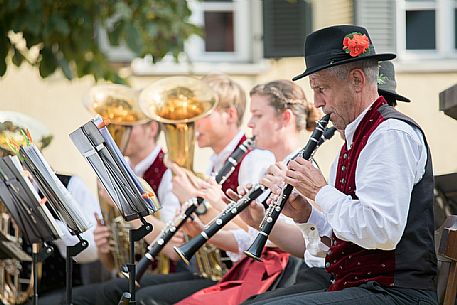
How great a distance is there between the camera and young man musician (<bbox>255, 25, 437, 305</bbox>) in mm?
3836

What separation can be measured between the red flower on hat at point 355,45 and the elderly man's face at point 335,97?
104mm

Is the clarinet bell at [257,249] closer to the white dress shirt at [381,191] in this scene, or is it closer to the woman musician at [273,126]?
the white dress shirt at [381,191]

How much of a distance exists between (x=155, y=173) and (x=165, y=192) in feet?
0.59

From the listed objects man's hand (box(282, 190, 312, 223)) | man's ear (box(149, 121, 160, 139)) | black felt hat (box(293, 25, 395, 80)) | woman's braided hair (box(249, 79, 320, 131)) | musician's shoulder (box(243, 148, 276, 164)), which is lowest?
man's hand (box(282, 190, 312, 223))

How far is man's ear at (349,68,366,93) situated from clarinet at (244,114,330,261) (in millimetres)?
193

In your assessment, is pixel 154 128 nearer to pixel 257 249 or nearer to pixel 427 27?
pixel 257 249

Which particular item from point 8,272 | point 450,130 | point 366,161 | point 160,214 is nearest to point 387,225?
point 366,161

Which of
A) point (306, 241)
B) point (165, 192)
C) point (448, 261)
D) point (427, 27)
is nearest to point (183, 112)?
point (165, 192)

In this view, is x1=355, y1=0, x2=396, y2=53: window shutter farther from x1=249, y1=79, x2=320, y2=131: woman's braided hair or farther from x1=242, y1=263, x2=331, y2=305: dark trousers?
x1=242, y1=263, x2=331, y2=305: dark trousers

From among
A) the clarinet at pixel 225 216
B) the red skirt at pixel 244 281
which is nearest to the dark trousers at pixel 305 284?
the red skirt at pixel 244 281

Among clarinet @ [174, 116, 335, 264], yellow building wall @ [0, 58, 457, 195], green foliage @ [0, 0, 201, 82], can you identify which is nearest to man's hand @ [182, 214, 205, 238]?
clarinet @ [174, 116, 335, 264]

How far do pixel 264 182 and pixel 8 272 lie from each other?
8.36 ft

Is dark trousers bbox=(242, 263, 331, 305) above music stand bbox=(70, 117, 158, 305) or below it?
below

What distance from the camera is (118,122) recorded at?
21.8ft
